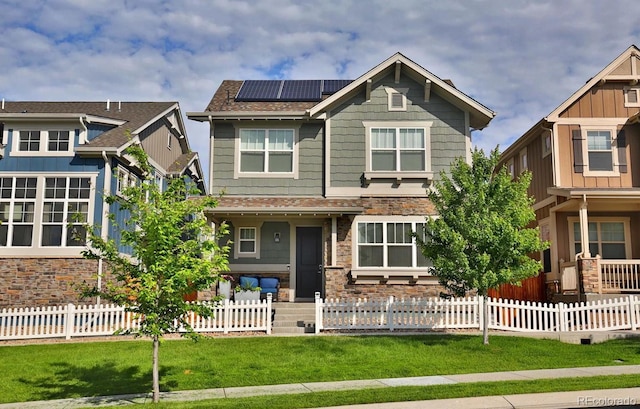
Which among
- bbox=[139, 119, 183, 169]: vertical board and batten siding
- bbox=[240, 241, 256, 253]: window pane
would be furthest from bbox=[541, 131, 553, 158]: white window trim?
bbox=[139, 119, 183, 169]: vertical board and batten siding

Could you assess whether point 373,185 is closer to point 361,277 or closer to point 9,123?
point 361,277

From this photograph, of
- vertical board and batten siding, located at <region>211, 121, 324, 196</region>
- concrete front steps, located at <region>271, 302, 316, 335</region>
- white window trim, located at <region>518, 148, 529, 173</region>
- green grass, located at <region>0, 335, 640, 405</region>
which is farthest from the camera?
white window trim, located at <region>518, 148, 529, 173</region>

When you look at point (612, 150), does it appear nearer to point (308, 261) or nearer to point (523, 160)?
point (523, 160)

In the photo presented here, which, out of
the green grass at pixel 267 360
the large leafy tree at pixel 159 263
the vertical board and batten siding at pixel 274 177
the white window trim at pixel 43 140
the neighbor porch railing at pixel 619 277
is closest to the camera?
the large leafy tree at pixel 159 263

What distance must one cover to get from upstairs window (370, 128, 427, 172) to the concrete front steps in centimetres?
500

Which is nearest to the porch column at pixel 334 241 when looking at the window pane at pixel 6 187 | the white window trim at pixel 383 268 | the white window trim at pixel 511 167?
the white window trim at pixel 383 268

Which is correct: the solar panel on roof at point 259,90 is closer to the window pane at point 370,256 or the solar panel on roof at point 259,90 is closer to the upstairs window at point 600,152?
the window pane at point 370,256

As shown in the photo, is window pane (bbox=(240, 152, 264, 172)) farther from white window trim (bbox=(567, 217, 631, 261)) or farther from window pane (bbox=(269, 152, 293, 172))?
white window trim (bbox=(567, 217, 631, 261))

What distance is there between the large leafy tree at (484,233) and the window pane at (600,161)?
7.79m

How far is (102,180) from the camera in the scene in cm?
1819

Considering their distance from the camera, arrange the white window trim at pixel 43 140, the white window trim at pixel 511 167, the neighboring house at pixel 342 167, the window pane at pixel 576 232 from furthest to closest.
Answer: the white window trim at pixel 511 167 < the window pane at pixel 576 232 < the white window trim at pixel 43 140 < the neighboring house at pixel 342 167

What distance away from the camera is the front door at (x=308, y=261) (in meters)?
18.8

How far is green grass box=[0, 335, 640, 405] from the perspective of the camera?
10484 millimetres

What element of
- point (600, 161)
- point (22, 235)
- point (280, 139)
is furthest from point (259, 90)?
point (600, 161)
